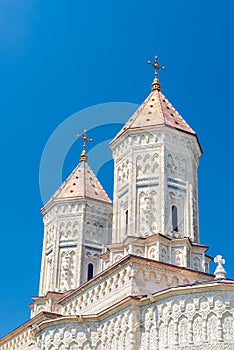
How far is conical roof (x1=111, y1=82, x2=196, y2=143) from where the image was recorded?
90.5 ft

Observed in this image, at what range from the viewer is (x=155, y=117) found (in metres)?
27.8

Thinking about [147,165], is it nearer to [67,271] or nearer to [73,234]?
[73,234]

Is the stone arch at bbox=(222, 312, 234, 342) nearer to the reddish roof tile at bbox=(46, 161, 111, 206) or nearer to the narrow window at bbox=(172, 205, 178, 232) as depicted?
the narrow window at bbox=(172, 205, 178, 232)

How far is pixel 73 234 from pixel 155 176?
780 centimetres

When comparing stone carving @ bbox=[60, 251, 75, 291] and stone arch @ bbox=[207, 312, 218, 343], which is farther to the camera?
stone carving @ bbox=[60, 251, 75, 291]

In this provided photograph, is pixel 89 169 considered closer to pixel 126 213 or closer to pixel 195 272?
pixel 126 213

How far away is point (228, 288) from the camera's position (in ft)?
66.4

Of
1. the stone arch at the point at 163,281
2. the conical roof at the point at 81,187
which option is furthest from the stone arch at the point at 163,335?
the conical roof at the point at 81,187

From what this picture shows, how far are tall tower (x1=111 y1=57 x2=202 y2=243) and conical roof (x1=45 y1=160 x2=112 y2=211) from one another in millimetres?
5756

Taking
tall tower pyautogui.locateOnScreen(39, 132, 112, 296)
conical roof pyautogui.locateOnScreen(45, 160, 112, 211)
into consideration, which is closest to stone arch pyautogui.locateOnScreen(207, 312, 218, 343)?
tall tower pyautogui.locateOnScreen(39, 132, 112, 296)

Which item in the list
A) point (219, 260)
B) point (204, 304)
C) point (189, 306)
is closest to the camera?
point (204, 304)

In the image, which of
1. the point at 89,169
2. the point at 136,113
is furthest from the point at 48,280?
the point at 136,113

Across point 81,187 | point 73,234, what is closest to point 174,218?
point 73,234

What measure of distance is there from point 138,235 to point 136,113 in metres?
5.80
